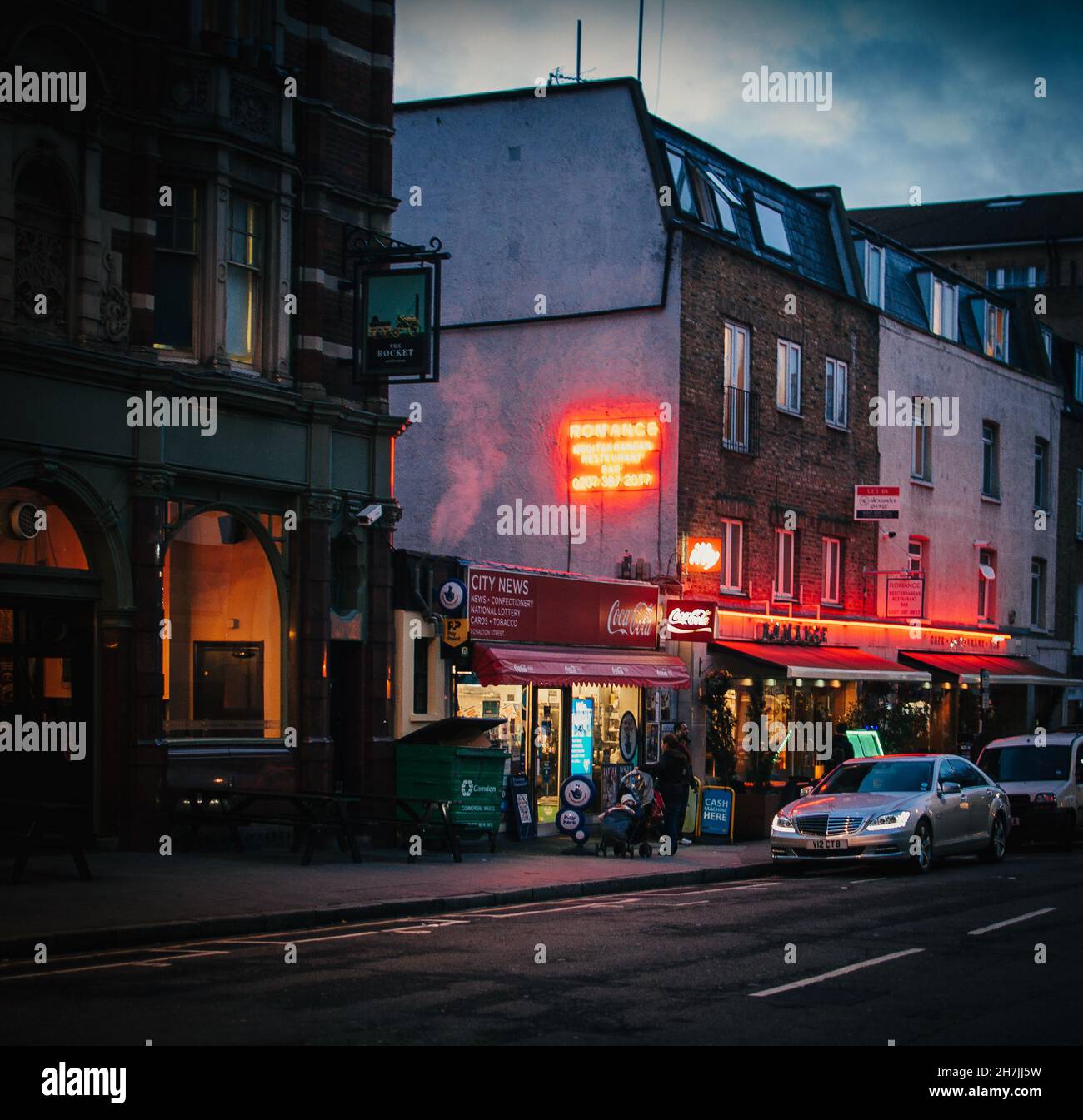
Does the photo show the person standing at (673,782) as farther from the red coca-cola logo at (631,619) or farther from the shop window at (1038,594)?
the shop window at (1038,594)

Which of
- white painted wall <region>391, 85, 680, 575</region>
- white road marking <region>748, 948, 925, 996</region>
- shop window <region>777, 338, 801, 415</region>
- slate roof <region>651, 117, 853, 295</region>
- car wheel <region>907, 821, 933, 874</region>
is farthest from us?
shop window <region>777, 338, 801, 415</region>

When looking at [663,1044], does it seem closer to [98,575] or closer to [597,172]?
[98,575]

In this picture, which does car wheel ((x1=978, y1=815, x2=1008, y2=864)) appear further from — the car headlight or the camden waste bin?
the camden waste bin

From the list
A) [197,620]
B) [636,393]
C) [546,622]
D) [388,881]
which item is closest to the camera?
[388,881]

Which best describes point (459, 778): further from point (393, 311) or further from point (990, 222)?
point (990, 222)

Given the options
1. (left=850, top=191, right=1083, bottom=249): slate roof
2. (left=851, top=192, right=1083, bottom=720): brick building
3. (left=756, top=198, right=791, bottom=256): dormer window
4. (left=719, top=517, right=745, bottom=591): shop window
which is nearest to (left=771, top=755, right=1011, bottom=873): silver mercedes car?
(left=719, top=517, right=745, bottom=591): shop window

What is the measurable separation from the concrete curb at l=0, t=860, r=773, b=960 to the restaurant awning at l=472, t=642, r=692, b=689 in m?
4.35

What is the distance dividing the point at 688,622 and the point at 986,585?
641 inches

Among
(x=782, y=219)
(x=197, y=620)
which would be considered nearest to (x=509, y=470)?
(x=782, y=219)

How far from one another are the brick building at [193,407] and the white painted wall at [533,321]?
7.40 meters

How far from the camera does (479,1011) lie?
10.0 metres

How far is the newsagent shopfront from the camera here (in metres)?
24.4

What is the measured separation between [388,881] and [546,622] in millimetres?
8706

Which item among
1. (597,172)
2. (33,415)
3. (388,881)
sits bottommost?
(388,881)
